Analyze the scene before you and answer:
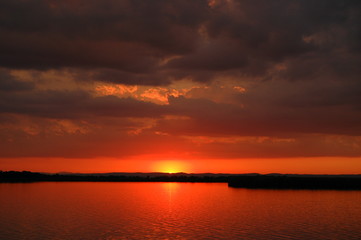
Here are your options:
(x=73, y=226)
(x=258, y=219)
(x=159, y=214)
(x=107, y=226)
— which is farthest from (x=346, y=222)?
(x=73, y=226)

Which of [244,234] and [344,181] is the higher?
[344,181]

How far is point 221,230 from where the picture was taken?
4306cm

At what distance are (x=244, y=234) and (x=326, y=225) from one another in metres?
11.9

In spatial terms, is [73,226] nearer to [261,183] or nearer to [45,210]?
[45,210]

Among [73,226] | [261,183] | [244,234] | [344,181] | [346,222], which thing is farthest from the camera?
[261,183]

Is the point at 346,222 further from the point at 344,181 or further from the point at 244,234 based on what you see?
the point at 344,181

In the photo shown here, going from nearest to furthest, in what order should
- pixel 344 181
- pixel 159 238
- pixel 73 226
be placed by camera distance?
pixel 159 238 < pixel 73 226 < pixel 344 181

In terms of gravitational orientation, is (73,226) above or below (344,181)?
below

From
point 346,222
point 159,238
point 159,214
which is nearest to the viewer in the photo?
point 159,238

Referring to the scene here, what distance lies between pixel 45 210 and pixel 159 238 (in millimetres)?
29600

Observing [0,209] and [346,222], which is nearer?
[346,222]

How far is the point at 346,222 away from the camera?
1937 inches

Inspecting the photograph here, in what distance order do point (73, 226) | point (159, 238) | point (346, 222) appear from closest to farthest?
point (159, 238), point (73, 226), point (346, 222)

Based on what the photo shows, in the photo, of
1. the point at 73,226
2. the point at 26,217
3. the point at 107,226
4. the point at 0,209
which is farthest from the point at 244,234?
the point at 0,209
